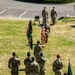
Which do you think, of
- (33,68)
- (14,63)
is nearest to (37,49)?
(14,63)

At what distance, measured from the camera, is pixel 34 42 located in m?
28.3

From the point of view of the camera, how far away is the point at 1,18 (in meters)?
38.0

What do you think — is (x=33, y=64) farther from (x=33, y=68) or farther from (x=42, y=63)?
(x=42, y=63)

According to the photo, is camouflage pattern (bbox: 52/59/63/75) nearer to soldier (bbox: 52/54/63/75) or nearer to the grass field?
soldier (bbox: 52/54/63/75)

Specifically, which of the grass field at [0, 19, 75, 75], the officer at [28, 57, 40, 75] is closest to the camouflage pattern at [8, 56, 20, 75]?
the officer at [28, 57, 40, 75]

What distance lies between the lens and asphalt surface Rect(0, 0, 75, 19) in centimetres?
4089

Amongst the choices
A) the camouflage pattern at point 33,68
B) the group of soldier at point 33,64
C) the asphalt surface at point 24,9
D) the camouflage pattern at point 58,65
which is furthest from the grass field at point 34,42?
the asphalt surface at point 24,9

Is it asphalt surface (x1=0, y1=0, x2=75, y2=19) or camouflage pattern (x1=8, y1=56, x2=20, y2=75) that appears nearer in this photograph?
camouflage pattern (x1=8, y1=56, x2=20, y2=75)

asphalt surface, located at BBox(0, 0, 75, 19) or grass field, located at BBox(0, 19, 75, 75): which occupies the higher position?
asphalt surface, located at BBox(0, 0, 75, 19)

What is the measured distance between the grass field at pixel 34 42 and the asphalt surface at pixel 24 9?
4.77m

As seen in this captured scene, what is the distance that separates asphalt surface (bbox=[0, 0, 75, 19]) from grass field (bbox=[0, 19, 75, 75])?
4.77 m

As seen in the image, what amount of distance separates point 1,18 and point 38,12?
6.70 meters

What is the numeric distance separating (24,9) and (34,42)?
16.9 m

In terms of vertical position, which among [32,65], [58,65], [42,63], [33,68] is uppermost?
[32,65]
